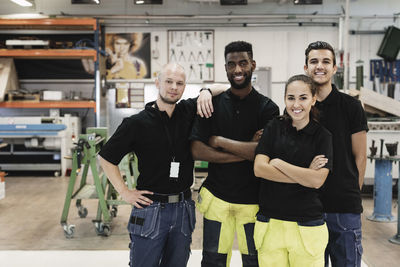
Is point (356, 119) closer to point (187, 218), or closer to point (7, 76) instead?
point (187, 218)

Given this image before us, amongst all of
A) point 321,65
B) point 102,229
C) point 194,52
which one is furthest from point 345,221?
point 194,52

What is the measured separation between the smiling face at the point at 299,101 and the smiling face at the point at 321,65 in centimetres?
18

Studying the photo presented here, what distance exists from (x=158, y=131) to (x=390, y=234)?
10.8 ft

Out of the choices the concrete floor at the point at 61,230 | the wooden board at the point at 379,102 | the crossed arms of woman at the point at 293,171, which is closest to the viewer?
the crossed arms of woman at the point at 293,171

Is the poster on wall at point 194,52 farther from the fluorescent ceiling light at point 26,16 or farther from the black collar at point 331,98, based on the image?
the black collar at point 331,98

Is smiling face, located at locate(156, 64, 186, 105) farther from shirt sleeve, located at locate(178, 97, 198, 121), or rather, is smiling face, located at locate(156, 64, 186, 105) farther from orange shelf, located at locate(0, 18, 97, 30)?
orange shelf, located at locate(0, 18, 97, 30)

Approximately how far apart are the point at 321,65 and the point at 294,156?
1.66 feet

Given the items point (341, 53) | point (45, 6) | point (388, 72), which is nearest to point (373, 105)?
point (341, 53)

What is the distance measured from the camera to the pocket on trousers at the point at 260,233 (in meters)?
1.67

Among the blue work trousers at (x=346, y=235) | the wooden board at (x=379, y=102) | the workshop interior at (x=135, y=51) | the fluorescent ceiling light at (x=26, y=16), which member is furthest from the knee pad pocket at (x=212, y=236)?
the fluorescent ceiling light at (x=26, y=16)

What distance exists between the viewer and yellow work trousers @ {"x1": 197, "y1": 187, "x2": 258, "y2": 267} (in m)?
1.82

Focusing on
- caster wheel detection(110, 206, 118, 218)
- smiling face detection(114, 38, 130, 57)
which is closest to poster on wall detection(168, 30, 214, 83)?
smiling face detection(114, 38, 130, 57)

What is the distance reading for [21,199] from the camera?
5.37 m

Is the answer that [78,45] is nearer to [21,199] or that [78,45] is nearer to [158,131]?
[21,199]
